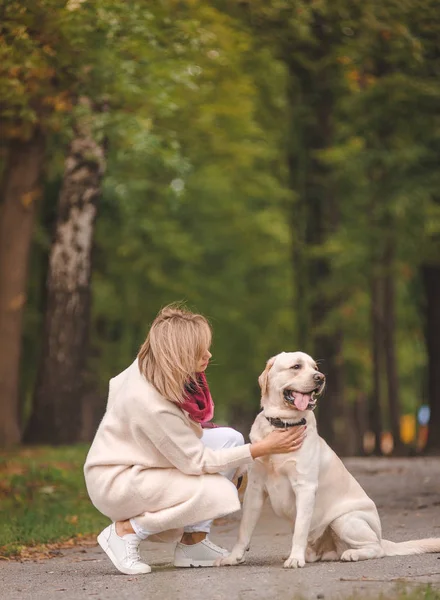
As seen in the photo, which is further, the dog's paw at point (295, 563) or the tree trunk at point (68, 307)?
the tree trunk at point (68, 307)

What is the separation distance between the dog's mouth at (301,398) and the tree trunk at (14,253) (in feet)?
46.0

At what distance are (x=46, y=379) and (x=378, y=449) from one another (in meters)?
7.61

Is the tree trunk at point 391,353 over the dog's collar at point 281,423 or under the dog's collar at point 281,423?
under

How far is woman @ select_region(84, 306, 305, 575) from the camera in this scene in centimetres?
745

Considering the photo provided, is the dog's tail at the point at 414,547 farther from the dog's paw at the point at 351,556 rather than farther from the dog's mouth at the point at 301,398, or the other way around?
the dog's mouth at the point at 301,398

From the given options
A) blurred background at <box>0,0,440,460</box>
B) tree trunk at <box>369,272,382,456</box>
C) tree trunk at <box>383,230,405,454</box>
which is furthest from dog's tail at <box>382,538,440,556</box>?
tree trunk at <box>369,272,382,456</box>

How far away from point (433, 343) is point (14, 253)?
26.7 feet

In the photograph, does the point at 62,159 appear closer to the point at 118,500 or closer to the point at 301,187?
the point at 301,187

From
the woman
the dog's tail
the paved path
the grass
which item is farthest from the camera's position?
the grass

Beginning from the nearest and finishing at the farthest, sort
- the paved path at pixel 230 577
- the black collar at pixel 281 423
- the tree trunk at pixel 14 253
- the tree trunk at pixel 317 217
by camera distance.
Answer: the paved path at pixel 230 577 < the black collar at pixel 281 423 < the tree trunk at pixel 14 253 < the tree trunk at pixel 317 217

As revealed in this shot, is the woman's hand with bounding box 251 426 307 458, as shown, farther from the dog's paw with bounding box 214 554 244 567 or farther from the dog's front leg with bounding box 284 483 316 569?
the dog's paw with bounding box 214 554 244 567

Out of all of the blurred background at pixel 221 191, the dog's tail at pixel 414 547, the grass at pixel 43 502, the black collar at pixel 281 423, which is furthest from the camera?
the blurred background at pixel 221 191

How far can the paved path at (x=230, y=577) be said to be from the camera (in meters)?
6.43

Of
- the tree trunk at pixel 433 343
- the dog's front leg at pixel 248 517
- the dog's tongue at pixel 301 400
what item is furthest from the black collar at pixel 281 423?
the tree trunk at pixel 433 343
